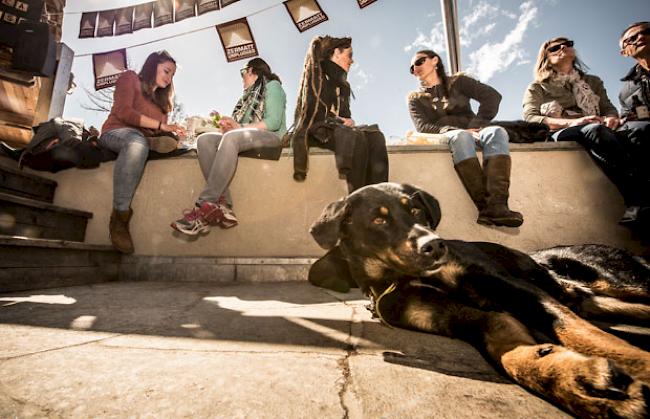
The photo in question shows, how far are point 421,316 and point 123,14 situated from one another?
8.46 metres

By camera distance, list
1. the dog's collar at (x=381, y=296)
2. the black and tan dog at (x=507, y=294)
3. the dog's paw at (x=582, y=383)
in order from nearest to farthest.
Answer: the dog's paw at (x=582, y=383), the black and tan dog at (x=507, y=294), the dog's collar at (x=381, y=296)

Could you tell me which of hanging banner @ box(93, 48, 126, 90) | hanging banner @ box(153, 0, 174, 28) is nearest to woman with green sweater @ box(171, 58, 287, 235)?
hanging banner @ box(153, 0, 174, 28)

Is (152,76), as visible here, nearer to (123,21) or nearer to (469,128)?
(469,128)

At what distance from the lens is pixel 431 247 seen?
1.58 metres

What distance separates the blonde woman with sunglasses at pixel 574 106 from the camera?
3.16 m

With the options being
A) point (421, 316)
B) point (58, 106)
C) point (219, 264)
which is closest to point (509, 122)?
point (421, 316)

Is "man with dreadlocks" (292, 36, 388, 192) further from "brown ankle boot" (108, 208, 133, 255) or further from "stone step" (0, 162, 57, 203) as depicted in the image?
"stone step" (0, 162, 57, 203)

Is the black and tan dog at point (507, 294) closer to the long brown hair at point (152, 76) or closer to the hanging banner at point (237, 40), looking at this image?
the long brown hair at point (152, 76)

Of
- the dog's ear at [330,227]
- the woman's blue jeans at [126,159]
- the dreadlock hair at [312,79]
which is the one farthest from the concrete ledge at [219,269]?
the dreadlock hair at [312,79]

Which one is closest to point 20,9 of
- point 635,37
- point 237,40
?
point 237,40

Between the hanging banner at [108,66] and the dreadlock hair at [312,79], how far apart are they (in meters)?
6.12

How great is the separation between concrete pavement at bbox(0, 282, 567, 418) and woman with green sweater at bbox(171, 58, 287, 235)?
4.94 ft

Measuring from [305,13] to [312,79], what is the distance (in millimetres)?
3214

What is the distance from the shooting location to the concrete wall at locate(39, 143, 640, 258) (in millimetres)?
3342
